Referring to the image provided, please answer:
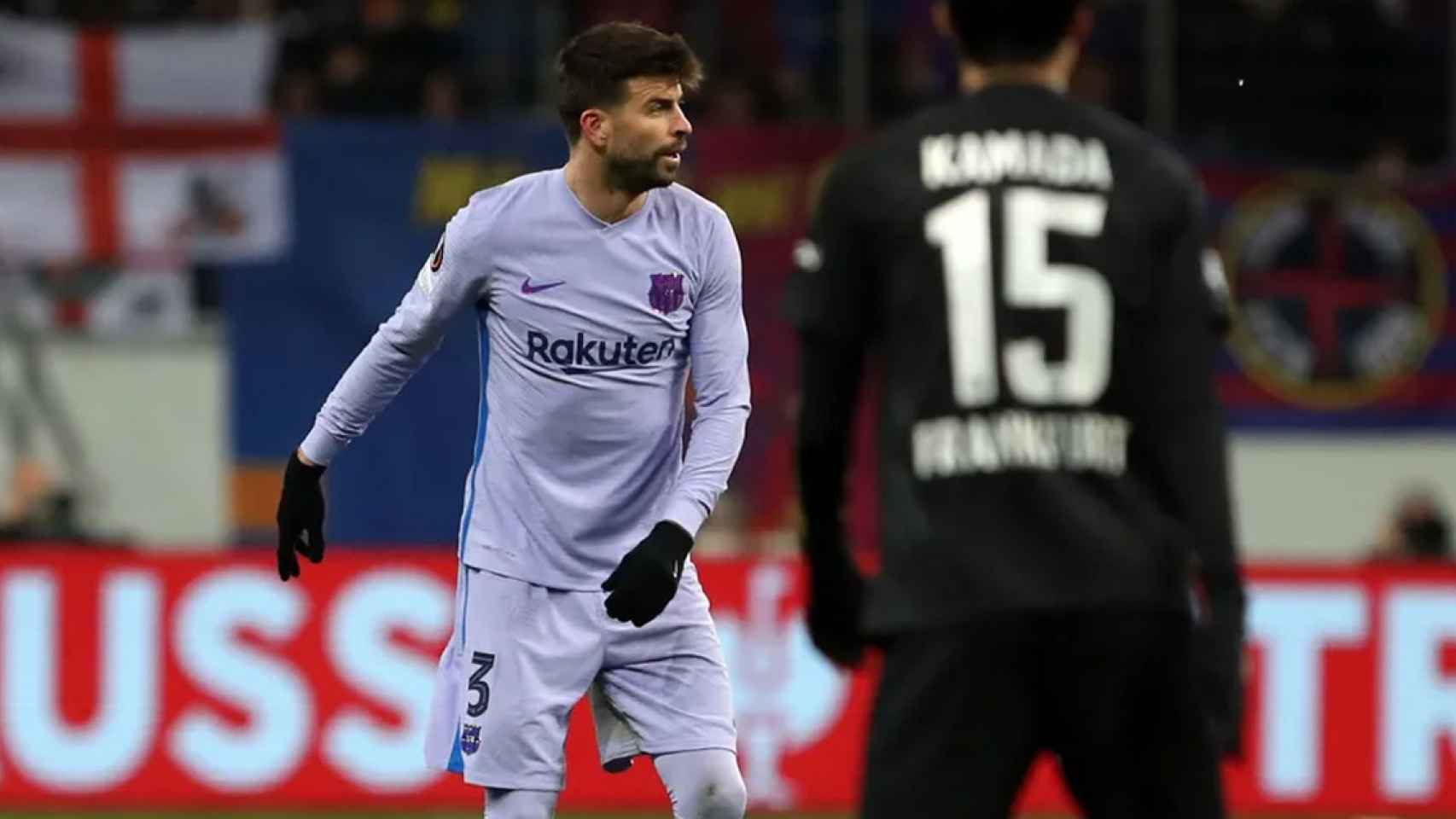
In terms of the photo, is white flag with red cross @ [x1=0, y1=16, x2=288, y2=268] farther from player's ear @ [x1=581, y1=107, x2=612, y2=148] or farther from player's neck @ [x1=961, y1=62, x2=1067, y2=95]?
player's neck @ [x1=961, y1=62, x2=1067, y2=95]

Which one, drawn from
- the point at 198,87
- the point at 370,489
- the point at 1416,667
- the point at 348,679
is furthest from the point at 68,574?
the point at 1416,667

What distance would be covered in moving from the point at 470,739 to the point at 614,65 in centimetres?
139

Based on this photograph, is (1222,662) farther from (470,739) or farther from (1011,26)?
(470,739)

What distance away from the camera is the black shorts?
4.21m

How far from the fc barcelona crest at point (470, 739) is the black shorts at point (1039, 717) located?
2004 millimetres

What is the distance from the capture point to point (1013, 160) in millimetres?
4219

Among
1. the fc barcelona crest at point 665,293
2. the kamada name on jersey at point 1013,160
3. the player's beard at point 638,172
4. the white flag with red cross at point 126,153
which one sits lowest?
the white flag with red cross at point 126,153

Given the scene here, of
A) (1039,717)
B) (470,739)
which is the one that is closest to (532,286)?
(470,739)

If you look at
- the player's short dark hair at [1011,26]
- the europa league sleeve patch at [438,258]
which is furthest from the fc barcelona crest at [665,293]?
the player's short dark hair at [1011,26]

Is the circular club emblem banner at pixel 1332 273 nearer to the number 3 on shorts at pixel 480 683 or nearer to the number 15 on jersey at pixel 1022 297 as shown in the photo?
the number 3 on shorts at pixel 480 683

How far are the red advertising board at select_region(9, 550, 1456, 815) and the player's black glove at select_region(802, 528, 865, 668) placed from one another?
23.7ft

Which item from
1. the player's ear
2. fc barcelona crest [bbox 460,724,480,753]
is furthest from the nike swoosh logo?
fc barcelona crest [bbox 460,724,480,753]

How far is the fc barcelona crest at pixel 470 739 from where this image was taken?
243 inches

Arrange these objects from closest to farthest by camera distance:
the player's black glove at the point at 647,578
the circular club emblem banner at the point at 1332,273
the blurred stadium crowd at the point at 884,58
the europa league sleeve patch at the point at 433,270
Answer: the player's black glove at the point at 647,578 < the europa league sleeve patch at the point at 433,270 < the blurred stadium crowd at the point at 884,58 < the circular club emblem banner at the point at 1332,273
